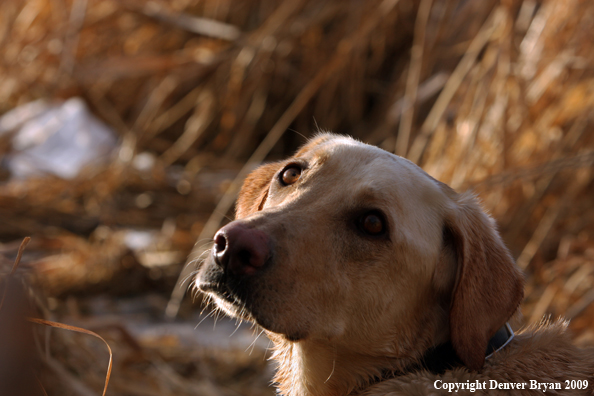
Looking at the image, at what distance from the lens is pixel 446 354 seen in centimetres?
185

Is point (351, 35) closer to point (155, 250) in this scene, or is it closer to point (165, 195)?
point (165, 195)

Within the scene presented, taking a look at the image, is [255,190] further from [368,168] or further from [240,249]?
[240,249]

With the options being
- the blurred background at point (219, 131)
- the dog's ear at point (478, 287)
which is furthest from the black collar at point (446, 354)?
the blurred background at point (219, 131)

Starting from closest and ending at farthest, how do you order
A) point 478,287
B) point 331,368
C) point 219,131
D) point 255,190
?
point 478,287, point 331,368, point 255,190, point 219,131

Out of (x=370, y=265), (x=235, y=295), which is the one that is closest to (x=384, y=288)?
(x=370, y=265)

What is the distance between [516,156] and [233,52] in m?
2.80

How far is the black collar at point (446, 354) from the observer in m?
1.82

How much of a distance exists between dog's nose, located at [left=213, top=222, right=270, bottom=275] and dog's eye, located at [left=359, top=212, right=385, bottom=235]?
37 centimetres

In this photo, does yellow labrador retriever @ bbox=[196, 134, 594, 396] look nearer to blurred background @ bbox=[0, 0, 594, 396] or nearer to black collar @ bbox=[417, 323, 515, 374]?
black collar @ bbox=[417, 323, 515, 374]

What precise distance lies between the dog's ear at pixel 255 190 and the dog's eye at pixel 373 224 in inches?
22.1

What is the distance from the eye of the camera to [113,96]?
591 cm

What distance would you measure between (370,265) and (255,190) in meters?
0.75

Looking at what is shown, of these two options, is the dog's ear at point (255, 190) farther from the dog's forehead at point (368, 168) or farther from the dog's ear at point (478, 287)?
the dog's ear at point (478, 287)

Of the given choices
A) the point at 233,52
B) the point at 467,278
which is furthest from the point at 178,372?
the point at 233,52
